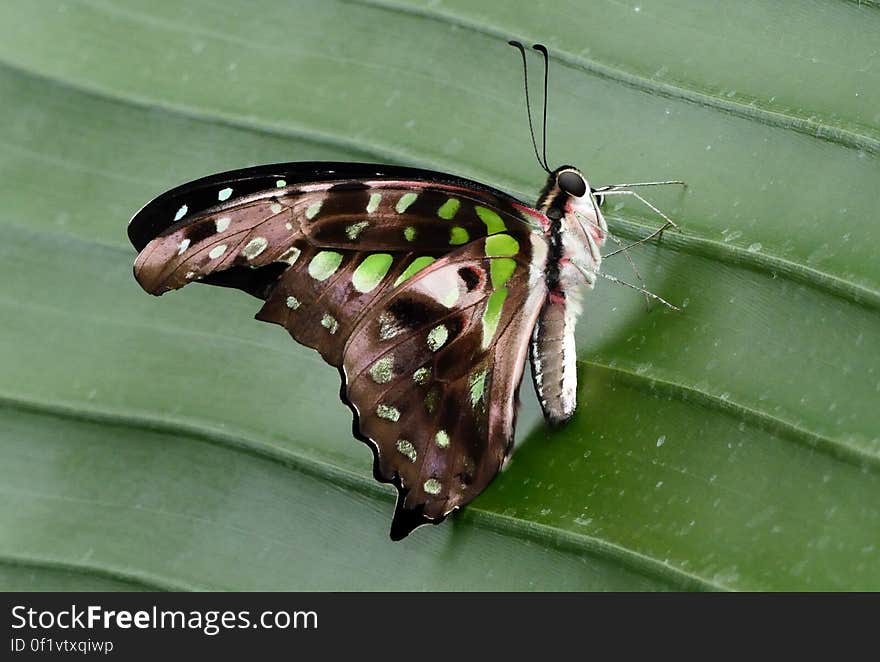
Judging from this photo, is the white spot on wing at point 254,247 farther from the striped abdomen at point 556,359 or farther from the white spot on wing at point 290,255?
the striped abdomen at point 556,359

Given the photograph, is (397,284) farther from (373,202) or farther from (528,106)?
(528,106)

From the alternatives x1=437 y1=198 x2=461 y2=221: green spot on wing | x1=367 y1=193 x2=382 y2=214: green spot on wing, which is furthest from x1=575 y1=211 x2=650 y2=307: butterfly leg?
x1=367 y1=193 x2=382 y2=214: green spot on wing

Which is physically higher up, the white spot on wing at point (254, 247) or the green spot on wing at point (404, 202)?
the green spot on wing at point (404, 202)

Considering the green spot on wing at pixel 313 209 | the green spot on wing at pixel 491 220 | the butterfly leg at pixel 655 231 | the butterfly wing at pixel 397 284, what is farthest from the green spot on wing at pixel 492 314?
the green spot on wing at pixel 313 209

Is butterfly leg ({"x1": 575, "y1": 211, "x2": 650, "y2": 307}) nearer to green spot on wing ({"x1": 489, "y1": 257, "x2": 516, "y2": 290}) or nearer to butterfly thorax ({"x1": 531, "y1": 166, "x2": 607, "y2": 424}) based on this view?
butterfly thorax ({"x1": 531, "y1": 166, "x2": 607, "y2": 424})

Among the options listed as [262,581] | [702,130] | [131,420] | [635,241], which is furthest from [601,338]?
[131,420]
